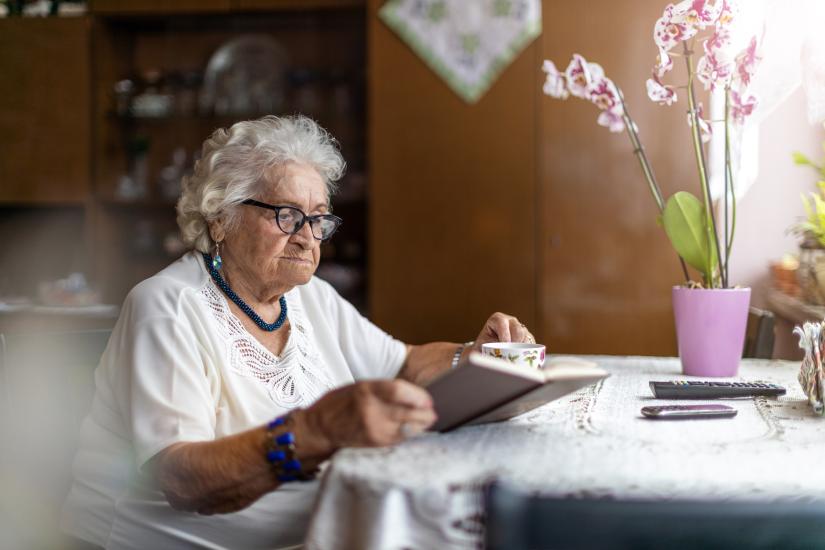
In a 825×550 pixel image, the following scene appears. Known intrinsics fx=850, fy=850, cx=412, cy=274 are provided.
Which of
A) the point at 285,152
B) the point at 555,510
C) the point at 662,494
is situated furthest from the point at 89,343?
the point at 555,510

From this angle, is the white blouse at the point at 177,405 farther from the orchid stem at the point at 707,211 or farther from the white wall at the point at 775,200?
the white wall at the point at 775,200

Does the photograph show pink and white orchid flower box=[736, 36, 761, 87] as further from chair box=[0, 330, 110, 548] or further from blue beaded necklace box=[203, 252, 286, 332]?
chair box=[0, 330, 110, 548]

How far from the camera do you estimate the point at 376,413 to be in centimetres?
96

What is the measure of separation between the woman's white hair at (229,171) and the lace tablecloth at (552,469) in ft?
2.07

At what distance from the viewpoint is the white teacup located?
1.24 meters

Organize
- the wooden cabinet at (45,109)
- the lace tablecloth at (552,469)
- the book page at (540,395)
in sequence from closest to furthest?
the lace tablecloth at (552,469) → the book page at (540,395) → the wooden cabinet at (45,109)

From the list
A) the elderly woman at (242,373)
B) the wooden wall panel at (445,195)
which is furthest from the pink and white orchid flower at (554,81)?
the wooden wall panel at (445,195)

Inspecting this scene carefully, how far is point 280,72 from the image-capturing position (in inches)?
139

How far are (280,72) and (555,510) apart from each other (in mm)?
3189

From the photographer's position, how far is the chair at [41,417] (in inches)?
57.4

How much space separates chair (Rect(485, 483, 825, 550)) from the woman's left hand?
38.1 inches

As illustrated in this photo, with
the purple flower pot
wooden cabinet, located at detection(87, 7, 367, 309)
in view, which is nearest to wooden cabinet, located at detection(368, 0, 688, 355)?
wooden cabinet, located at detection(87, 7, 367, 309)

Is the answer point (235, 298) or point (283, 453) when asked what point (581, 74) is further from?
point (283, 453)

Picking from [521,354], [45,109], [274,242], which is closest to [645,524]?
[521,354]
